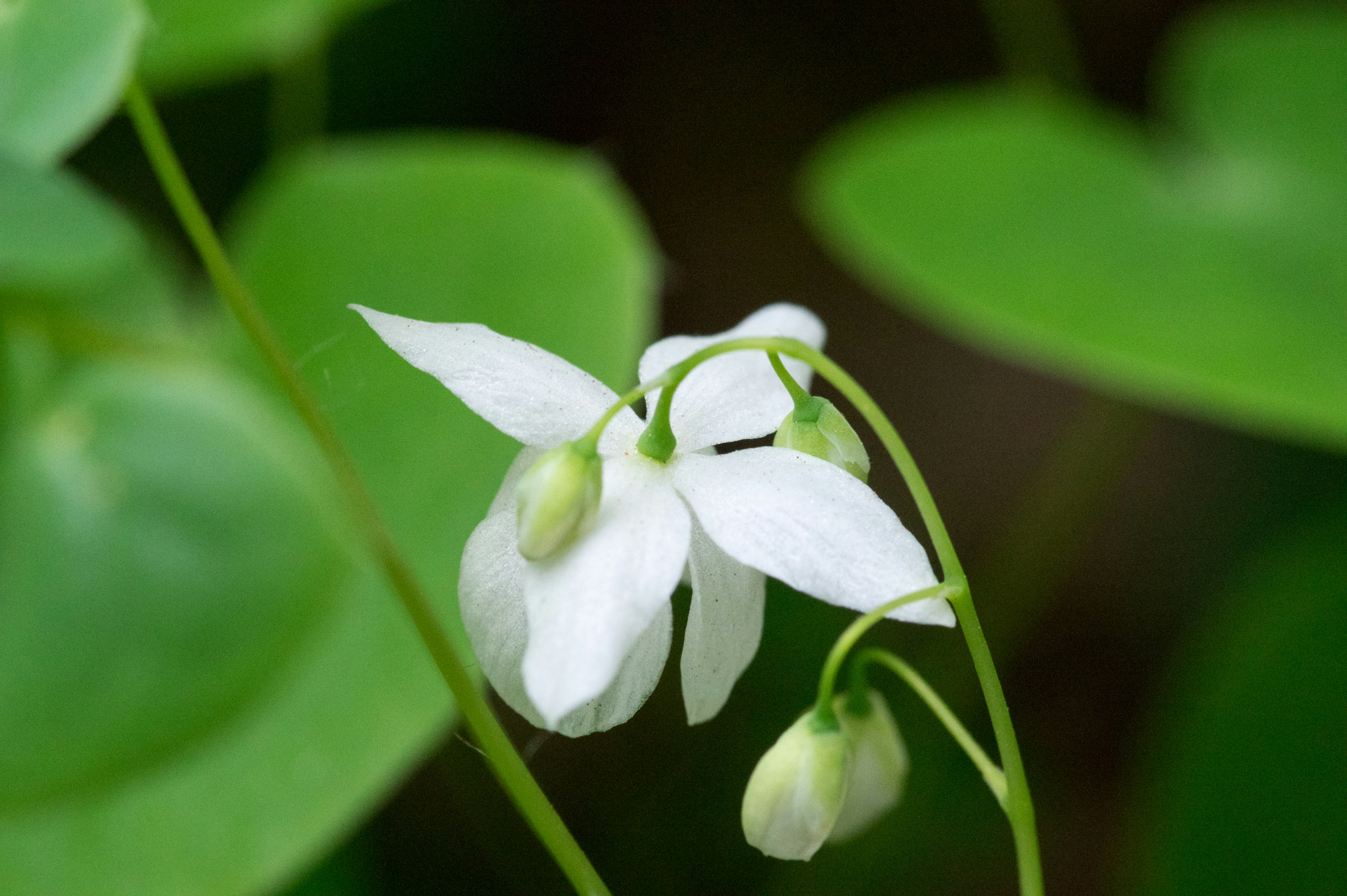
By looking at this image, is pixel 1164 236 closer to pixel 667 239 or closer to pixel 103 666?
pixel 667 239

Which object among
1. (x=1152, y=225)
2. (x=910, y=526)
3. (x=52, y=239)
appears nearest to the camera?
(x=52, y=239)

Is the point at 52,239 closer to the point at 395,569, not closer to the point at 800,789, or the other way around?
the point at 395,569

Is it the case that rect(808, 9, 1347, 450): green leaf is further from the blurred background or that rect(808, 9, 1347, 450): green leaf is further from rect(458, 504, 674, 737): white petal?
rect(458, 504, 674, 737): white petal

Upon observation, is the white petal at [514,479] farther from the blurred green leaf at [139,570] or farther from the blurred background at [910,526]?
the blurred green leaf at [139,570]

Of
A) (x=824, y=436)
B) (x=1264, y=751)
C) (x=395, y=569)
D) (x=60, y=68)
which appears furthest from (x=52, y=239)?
(x=1264, y=751)

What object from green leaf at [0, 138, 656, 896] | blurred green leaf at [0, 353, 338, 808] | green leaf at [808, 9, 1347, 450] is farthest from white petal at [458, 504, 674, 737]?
green leaf at [808, 9, 1347, 450]

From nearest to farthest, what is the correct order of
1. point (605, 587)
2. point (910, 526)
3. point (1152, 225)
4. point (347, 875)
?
point (605, 587)
point (910, 526)
point (347, 875)
point (1152, 225)
